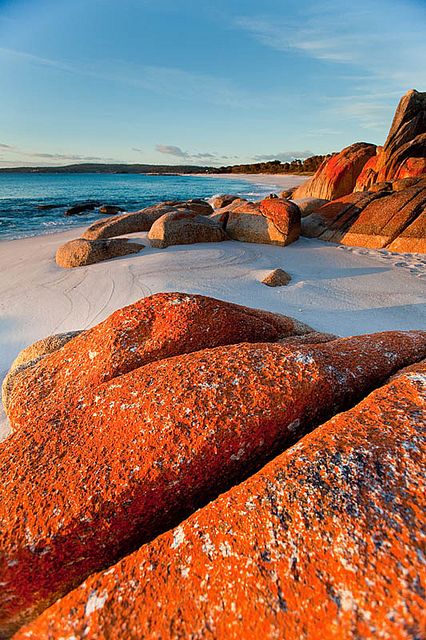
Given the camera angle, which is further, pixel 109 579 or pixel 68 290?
pixel 68 290

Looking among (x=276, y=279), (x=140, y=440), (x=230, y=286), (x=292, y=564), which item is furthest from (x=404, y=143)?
(x=292, y=564)

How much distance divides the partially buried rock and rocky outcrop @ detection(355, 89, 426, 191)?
8.68m

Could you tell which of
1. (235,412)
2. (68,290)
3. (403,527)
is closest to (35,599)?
(235,412)

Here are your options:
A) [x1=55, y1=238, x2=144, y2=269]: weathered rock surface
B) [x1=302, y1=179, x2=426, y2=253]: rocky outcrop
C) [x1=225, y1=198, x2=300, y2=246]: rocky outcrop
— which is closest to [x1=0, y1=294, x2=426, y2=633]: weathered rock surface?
[x1=55, y1=238, x2=144, y2=269]: weathered rock surface

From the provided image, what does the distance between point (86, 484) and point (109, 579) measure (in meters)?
0.33

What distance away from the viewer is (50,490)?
52.9 inches

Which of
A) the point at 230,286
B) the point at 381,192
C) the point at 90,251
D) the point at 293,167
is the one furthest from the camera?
the point at 293,167

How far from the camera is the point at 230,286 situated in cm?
609

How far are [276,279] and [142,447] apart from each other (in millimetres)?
5112

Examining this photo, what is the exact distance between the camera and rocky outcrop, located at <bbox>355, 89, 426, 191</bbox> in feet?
39.5

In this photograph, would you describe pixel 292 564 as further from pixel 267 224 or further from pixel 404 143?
pixel 404 143

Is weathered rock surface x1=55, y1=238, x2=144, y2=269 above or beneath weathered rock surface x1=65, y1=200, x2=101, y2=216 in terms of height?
above

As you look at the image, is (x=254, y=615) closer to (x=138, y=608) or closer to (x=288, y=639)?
(x=288, y=639)

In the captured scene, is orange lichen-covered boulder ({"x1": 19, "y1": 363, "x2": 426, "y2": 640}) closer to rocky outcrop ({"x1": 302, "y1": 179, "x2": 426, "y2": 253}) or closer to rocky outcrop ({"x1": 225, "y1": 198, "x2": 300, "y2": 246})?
rocky outcrop ({"x1": 225, "y1": 198, "x2": 300, "y2": 246})
